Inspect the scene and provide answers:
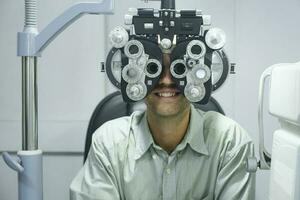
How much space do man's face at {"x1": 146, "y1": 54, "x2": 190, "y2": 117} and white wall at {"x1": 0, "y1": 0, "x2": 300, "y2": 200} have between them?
624mm

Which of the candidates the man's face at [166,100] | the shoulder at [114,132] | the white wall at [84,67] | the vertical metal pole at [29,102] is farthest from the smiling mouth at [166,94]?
the white wall at [84,67]

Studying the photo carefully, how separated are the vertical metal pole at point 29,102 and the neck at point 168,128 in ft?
1.46

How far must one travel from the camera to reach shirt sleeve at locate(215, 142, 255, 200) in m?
1.29

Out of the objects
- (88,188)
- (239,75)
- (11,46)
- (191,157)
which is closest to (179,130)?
(191,157)

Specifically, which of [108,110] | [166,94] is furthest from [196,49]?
[108,110]

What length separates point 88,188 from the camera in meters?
1.33

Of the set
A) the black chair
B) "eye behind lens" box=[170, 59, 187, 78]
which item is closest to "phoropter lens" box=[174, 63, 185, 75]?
"eye behind lens" box=[170, 59, 187, 78]

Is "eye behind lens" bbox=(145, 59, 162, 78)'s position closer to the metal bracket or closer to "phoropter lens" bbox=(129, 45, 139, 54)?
"phoropter lens" bbox=(129, 45, 139, 54)

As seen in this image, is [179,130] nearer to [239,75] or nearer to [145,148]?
[145,148]

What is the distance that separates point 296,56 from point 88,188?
1.20 metres

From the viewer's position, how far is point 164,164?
4.66 ft

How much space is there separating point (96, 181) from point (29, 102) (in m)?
0.36

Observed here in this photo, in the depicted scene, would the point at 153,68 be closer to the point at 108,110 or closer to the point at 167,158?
the point at 167,158

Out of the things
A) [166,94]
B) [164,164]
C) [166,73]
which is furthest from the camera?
[164,164]
